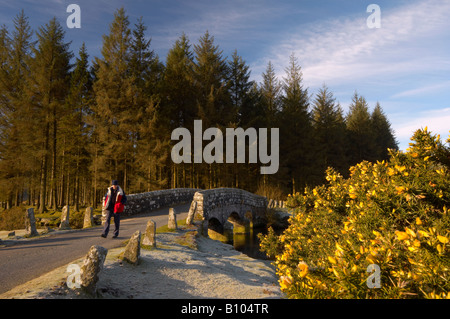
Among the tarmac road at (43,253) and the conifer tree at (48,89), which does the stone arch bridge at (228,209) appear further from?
the conifer tree at (48,89)

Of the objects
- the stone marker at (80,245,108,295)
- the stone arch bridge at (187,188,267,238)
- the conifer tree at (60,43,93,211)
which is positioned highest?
the conifer tree at (60,43,93,211)

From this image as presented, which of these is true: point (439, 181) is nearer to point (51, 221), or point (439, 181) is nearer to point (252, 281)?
point (252, 281)

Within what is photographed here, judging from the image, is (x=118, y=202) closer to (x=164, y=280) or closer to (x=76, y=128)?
(x=164, y=280)

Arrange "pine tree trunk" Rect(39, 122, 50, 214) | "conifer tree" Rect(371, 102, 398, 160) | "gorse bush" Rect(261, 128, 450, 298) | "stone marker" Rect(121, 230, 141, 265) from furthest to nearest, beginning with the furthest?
"conifer tree" Rect(371, 102, 398, 160)
"pine tree trunk" Rect(39, 122, 50, 214)
"stone marker" Rect(121, 230, 141, 265)
"gorse bush" Rect(261, 128, 450, 298)

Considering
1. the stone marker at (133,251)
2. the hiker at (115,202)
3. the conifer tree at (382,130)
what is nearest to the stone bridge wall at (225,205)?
the hiker at (115,202)

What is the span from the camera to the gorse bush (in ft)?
8.88

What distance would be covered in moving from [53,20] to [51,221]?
17.2 meters

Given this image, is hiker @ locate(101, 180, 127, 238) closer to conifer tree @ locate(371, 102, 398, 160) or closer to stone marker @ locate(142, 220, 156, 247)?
stone marker @ locate(142, 220, 156, 247)

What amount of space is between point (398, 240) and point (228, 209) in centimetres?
1764

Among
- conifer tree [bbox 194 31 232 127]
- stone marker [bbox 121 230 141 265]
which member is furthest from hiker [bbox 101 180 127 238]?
conifer tree [bbox 194 31 232 127]

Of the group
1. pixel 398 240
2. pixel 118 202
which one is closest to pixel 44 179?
pixel 118 202

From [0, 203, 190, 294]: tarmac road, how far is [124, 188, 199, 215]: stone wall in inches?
143

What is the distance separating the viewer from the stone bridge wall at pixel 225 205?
50.3ft

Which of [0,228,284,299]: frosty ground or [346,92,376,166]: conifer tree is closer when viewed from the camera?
[0,228,284,299]: frosty ground
